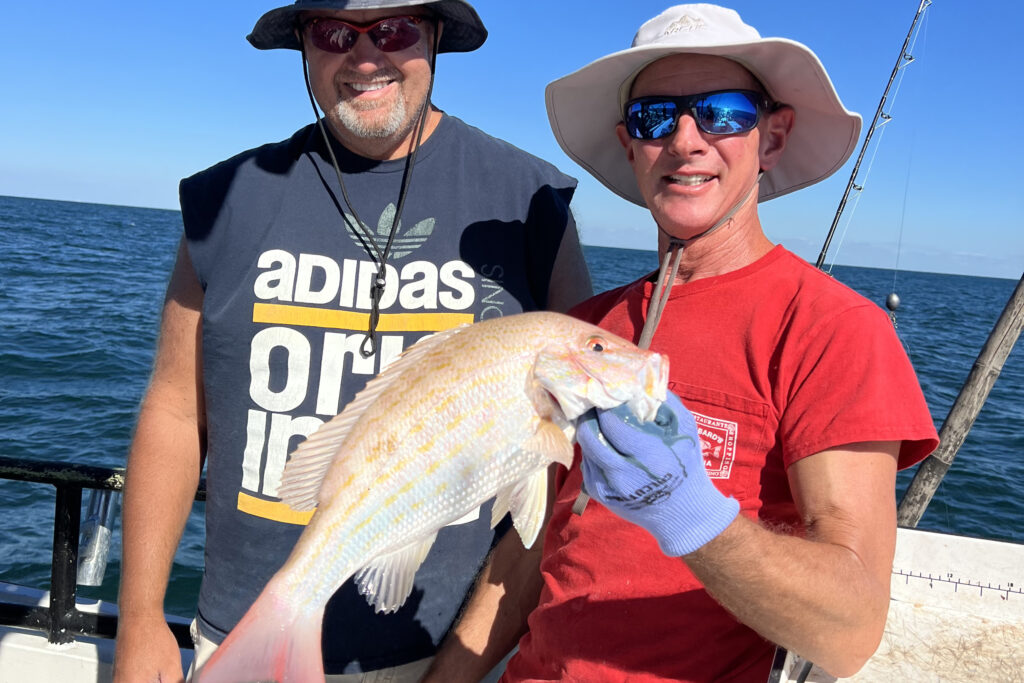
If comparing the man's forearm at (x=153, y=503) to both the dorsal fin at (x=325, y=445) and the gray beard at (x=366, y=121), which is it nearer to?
the dorsal fin at (x=325, y=445)

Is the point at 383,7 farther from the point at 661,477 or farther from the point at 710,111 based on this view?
the point at 661,477

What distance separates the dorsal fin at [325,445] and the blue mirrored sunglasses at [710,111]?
36.1 inches

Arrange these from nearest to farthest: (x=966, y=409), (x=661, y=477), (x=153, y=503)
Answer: (x=661, y=477) → (x=153, y=503) → (x=966, y=409)

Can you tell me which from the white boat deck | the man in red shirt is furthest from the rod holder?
the white boat deck

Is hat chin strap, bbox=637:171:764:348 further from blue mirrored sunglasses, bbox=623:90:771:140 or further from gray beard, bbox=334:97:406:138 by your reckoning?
gray beard, bbox=334:97:406:138

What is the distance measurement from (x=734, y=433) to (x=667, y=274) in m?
0.56

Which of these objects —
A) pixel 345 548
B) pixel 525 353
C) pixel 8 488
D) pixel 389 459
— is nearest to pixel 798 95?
pixel 525 353

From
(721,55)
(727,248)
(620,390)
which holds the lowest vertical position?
(620,390)

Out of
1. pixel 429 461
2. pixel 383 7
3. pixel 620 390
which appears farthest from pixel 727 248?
pixel 383 7

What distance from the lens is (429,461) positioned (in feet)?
6.21

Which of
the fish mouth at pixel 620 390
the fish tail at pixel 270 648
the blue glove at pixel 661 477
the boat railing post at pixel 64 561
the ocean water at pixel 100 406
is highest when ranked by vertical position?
the fish mouth at pixel 620 390

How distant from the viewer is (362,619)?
2.80m

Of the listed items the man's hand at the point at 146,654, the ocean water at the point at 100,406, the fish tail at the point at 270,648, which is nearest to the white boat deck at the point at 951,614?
the ocean water at the point at 100,406

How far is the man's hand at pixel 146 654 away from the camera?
277cm
